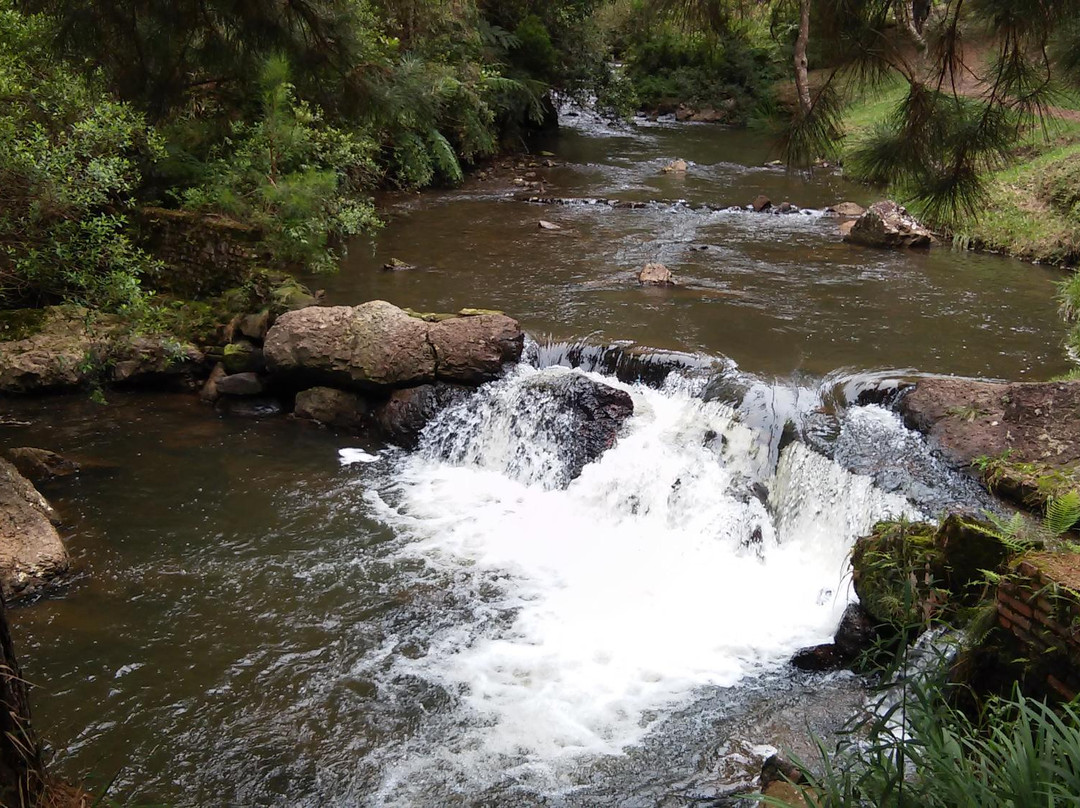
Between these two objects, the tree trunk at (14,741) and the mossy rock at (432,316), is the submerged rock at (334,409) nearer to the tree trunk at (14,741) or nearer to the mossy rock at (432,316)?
the mossy rock at (432,316)

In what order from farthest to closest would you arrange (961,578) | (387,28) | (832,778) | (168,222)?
(387,28), (168,222), (961,578), (832,778)

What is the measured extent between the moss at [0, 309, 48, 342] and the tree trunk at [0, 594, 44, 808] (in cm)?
785

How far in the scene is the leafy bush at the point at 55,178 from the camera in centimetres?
693

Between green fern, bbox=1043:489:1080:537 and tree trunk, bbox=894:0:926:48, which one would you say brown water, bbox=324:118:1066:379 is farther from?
tree trunk, bbox=894:0:926:48

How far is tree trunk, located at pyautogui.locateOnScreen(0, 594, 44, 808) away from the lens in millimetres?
2797

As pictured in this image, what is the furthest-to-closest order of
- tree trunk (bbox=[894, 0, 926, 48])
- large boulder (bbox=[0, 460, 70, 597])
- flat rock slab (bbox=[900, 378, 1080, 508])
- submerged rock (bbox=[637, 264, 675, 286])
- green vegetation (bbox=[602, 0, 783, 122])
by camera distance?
green vegetation (bbox=[602, 0, 783, 122]) < submerged rock (bbox=[637, 264, 675, 286]) < flat rock slab (bbox=[900, 378, 1080, 508]) < large boulder (bbox=[0, 460, 70, 597]) < tree trunk (bbox=[894, 0, 926, 48])

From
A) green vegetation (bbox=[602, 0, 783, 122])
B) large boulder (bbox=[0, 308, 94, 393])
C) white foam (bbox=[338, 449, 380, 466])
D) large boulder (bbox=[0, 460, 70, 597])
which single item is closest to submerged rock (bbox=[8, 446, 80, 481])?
large boulder (bbox=[0, 460, 70, 597])

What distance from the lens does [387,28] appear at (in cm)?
1476

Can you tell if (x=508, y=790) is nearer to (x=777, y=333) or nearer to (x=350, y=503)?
(x=350, y=503)

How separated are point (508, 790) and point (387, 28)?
13264 millimetres

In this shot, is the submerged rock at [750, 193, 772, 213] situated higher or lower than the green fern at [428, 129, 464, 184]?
lower

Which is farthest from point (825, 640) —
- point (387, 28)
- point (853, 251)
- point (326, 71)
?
point (387, 28)

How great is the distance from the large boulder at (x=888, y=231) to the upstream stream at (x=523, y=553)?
130cm

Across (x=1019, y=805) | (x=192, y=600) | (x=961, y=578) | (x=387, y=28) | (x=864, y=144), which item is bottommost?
(x=192, y=600)
